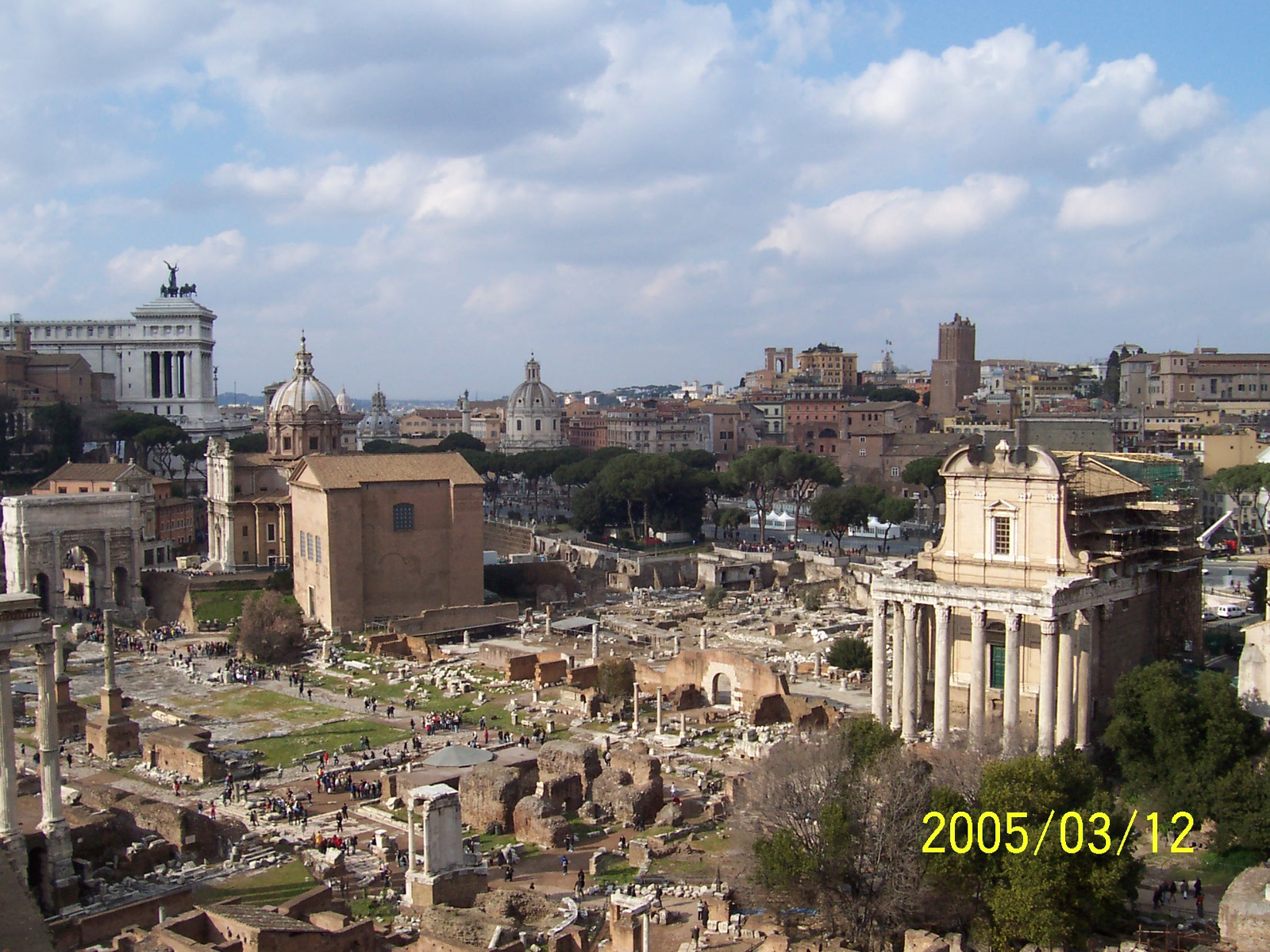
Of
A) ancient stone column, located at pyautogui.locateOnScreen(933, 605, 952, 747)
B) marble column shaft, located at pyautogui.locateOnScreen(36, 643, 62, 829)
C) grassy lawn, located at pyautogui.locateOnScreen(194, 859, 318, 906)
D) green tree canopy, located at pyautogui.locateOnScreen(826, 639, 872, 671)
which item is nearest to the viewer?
grassy lawn, located at pyautogui.locateOnScreen(194, 859, 318, 906)

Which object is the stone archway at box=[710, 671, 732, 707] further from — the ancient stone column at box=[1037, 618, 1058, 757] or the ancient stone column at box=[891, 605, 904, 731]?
the ancient stone column at box=[1037, 618, 1058, 757]

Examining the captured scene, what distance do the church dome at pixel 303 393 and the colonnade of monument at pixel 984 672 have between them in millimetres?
43496

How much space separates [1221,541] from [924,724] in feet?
140

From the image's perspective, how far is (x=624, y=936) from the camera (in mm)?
19703

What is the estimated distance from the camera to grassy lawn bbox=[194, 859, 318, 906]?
22312mm

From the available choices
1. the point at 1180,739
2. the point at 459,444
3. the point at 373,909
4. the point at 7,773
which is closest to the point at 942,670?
the point at 1180,739

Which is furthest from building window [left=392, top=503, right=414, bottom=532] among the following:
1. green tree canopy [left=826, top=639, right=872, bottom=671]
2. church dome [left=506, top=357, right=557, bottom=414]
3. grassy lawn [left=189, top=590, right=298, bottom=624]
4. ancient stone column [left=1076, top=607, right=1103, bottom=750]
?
church dome [left=506, top=357, right=557, bottom=414]

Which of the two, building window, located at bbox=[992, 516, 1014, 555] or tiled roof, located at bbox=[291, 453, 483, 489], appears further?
tiled roof, located at bbox=[291, 453, 483, 489]

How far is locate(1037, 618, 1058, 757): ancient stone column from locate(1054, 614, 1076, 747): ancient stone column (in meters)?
0.17

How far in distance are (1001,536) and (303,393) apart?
46031mm

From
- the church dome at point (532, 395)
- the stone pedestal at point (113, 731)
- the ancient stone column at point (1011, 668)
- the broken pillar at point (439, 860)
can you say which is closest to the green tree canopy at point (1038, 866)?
the ancient stone column at point (1011, 668)

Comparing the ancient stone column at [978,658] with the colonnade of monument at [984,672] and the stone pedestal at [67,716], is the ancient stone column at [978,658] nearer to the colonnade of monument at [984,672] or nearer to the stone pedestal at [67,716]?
the colonnade of monument at [984,672]

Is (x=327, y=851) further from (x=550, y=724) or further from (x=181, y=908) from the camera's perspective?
(x=550, y=724)

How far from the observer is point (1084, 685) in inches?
1091
